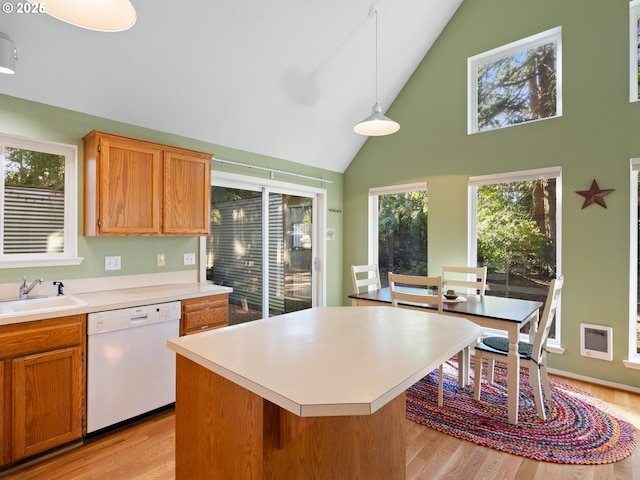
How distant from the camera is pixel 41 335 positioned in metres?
1.98

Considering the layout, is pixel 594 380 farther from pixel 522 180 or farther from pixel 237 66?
pixel 237 66

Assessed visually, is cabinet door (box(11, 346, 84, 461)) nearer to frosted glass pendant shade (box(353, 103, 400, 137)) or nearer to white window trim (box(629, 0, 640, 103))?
frosted glass pendant shade (box(353, 103, 400, 137))

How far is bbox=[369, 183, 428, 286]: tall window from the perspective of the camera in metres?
4.30

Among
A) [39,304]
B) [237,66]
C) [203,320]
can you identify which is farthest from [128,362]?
[237,66]

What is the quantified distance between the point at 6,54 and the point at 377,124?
2.43m

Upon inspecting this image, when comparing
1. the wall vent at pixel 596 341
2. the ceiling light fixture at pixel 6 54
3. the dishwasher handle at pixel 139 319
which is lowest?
the wall vent at pixel 596 341

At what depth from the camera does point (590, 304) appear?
10.2ft

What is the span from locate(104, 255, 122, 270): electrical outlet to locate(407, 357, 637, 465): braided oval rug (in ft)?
8.65

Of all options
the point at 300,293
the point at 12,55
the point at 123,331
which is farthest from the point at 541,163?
the point at 12,55

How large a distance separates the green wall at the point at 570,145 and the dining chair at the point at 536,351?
A: 2.99 feet

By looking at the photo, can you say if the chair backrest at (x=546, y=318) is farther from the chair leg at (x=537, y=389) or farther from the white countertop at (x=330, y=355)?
the white countertop at (x=330, y=355)

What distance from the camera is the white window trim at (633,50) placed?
295 cm

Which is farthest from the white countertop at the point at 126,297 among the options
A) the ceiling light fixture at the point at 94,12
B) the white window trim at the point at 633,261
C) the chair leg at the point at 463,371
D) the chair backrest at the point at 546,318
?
the white window trim at the point at 633,261

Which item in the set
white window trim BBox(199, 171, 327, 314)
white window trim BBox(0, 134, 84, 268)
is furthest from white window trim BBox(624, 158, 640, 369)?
white window trim BBox(0, 134, 84, 268)
